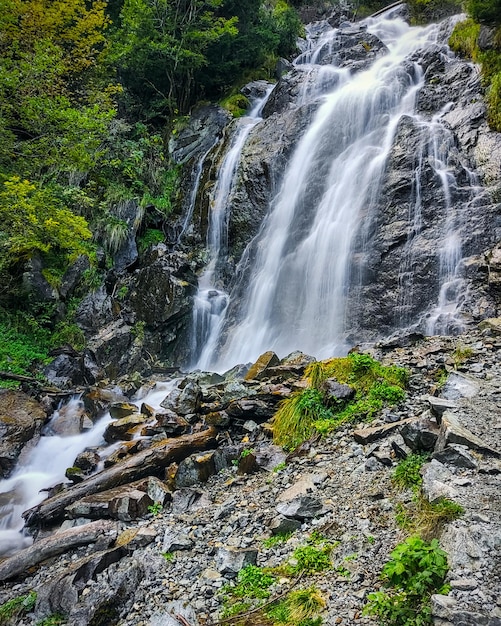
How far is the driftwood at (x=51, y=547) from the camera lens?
4887mm

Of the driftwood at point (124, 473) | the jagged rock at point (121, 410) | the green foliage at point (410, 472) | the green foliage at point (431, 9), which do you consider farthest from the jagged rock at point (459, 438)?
the green foliage at point (431, 9)

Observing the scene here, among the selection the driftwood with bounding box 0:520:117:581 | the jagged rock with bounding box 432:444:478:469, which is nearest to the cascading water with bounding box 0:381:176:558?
the driftwood with bounding box 0:520:117:581

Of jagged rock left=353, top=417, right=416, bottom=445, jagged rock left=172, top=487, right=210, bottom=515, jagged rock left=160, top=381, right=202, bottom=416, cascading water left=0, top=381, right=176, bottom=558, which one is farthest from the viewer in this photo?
jagged rock left=160, top=381, right=202, bottom=416

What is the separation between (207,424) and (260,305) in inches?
252

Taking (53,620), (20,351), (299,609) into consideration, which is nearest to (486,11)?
(299,609)

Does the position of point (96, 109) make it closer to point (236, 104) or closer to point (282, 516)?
point (282, 516)

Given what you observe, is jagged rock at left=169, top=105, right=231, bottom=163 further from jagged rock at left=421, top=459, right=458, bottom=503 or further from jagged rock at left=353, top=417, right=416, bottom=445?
jagged rock at left=421, top=459, right=458, bottom=503

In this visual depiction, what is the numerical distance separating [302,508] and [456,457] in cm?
143

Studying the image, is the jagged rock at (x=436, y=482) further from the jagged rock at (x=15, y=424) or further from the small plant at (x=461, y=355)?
the jagged rock at (x=15, y=424)

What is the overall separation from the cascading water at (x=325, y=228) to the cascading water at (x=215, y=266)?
11.2 inches

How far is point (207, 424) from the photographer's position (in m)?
7.00

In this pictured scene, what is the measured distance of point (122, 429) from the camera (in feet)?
26.4

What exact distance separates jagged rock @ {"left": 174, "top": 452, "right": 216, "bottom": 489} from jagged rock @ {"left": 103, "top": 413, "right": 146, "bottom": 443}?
2.35m

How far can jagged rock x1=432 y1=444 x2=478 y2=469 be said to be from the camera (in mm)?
3492
